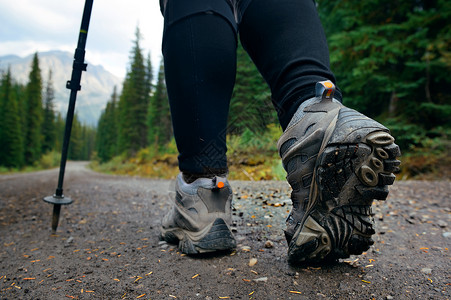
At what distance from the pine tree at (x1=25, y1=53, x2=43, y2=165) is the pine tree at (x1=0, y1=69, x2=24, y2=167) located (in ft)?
8.22

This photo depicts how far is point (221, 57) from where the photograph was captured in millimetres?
1020

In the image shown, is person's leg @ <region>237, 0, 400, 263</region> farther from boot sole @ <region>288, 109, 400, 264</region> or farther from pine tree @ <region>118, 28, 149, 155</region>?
pine tree @ <region>118, 28, 149, 155</region>

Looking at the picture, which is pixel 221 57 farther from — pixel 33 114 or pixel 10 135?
pixel 33 114

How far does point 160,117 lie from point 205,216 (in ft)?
74.0

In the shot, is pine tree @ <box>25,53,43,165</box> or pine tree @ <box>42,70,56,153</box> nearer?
pine tree @ <box>25,53,43,165</box>

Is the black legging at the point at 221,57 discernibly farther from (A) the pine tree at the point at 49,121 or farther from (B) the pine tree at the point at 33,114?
(A) the pine tree at the point at 49,121

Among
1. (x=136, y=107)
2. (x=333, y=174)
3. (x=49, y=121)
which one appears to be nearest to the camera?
(x=333, y=174)

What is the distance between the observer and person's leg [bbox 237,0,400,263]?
0.79 meters

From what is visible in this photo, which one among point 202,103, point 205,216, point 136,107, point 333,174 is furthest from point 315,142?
point 136,107

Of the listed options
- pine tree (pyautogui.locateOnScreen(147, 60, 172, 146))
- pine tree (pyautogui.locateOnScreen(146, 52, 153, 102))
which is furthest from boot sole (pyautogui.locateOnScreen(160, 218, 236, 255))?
pine tree (pyautogui.locateOnScreen(146, 52, 153, 102))

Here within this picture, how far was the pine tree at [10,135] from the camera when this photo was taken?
28359mm

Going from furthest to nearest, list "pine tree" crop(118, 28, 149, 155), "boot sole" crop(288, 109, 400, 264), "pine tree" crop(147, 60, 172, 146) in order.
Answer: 1. "pine tree" crop(118, 28, 149, 155)
2. "pine tree" crop(147, 60, 172, 146)
3. "boot sole" crop(288, 109, 400, 264)

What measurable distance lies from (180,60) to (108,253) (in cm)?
93

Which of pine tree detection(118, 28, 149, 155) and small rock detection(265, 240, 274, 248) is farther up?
pine tree detection(118, 28, 149, 155)
